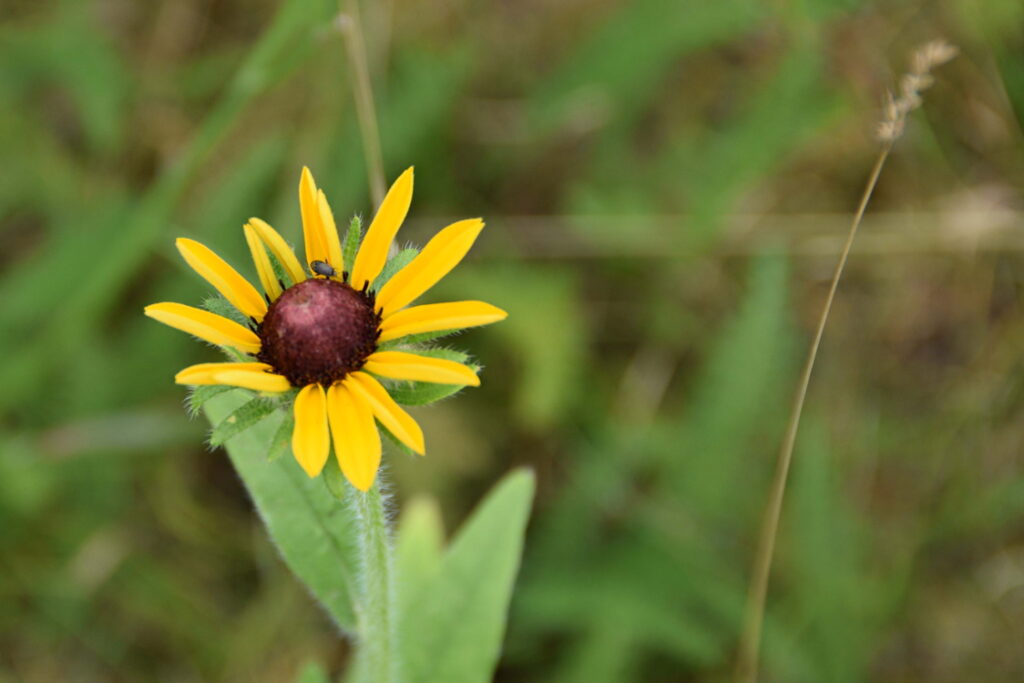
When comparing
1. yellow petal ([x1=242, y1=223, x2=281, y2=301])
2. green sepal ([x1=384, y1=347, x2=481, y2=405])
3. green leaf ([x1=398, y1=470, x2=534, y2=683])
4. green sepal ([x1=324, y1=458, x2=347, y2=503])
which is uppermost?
yellow petal ([x1=242, y1=223, x2=281, y2=301])

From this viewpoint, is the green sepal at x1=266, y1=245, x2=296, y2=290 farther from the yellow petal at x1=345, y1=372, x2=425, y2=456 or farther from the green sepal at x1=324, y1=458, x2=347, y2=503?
the green sepal at x1=324, y1=458, x2=347, y2=503

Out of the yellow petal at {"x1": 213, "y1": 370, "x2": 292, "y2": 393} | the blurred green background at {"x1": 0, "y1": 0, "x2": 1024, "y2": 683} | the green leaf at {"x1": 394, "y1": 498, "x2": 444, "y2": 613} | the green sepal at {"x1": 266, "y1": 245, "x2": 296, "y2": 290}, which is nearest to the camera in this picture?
the yellow petal at {"x1": 213, "y1": 370, "x2": 292, "y2": 393}

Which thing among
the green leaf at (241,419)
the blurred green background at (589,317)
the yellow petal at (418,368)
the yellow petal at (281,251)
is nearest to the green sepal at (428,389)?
the yellow petal at (418,368)

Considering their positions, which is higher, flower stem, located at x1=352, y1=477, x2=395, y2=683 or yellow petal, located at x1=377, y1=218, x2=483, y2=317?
yellow petal, located at x1=377, y1=218, x2=483, y2=317

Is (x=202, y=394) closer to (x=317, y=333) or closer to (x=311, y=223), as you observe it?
(x=317, y=333)

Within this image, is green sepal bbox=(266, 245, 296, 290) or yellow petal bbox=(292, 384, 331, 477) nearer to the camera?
yellow petal bbox=(292, 384, 331, 477)

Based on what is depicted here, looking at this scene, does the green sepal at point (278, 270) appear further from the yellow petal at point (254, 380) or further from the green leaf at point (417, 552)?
the green leaf at point (417, 552)

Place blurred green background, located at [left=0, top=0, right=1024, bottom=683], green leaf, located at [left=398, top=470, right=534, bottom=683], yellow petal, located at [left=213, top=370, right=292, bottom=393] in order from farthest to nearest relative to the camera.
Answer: blurred green background, located at [left=0, top=0, right=1024, bottom=683] → green leaf, located at [left=398, top=470, right=534, bottom=683] → yellow petal, located at [left=213, top=370, right=292, bottom=393]

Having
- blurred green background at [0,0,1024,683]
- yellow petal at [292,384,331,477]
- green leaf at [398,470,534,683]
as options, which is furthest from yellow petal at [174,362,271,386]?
blurred green background at [0,0,1024,683]
